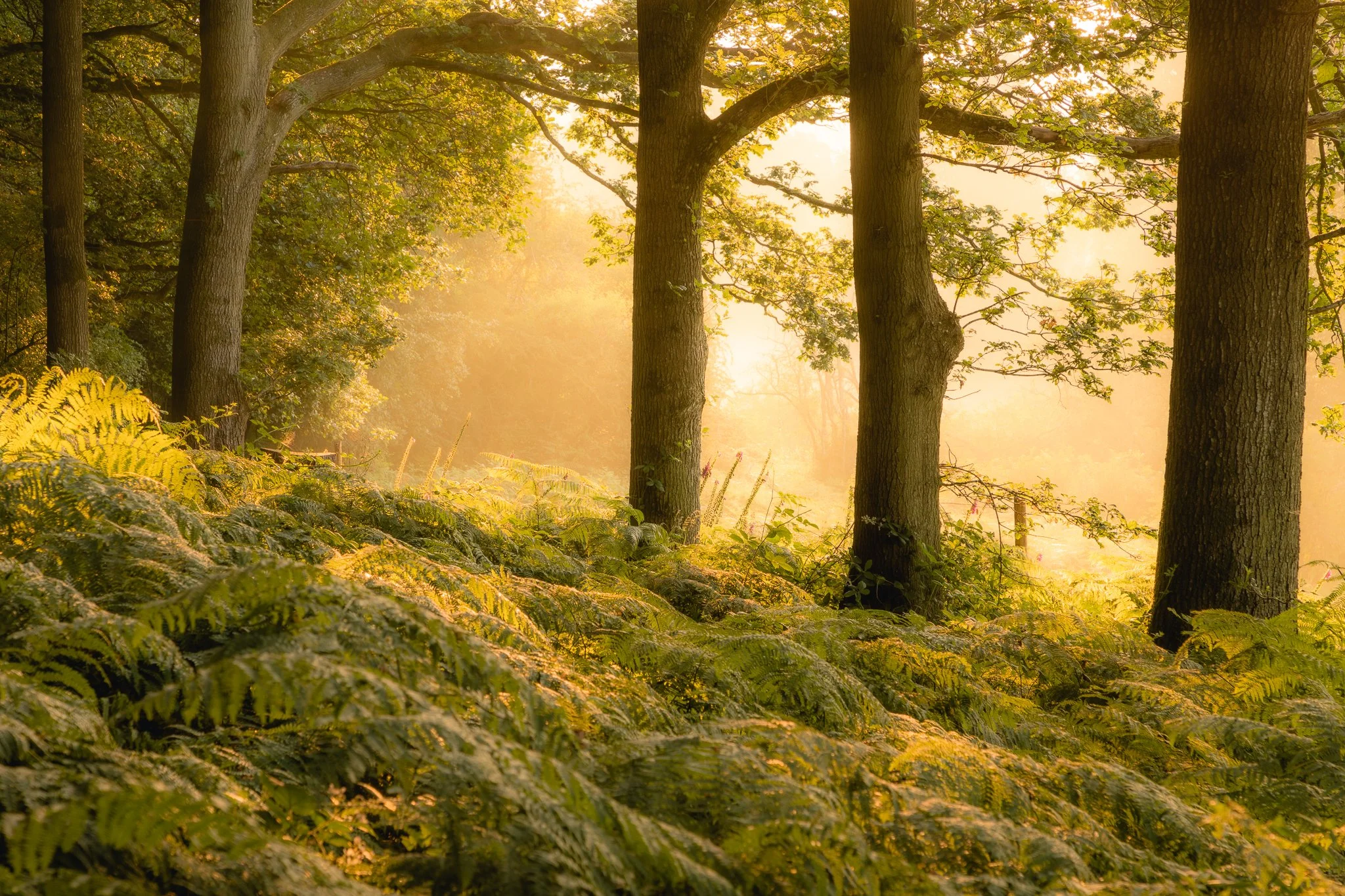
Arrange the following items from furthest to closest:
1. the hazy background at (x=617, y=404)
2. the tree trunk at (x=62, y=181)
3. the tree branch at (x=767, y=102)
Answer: the hazy background at (x=617, y=404)
the tree trunk at (x=62, y=181)
the tree branch at (x=767, y=102)

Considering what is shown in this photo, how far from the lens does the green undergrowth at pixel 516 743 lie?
1.09 metres

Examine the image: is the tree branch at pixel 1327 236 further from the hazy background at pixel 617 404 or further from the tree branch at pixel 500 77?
the hazy background at pixel 617 404

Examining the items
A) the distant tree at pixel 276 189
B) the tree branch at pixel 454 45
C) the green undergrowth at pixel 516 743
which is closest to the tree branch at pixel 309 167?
the distant tree at pixel 276 189

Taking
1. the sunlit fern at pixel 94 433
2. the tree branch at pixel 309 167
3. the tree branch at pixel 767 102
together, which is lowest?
the sunlit fern at pixel 94 433

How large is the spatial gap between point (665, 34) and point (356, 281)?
30.1ft

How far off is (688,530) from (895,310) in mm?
2252

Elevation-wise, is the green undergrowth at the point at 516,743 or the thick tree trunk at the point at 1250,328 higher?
the thick tree trunk at the point at 1250,328

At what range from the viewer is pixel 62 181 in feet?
27.4

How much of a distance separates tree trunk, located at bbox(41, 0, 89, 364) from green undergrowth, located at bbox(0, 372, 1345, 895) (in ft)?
20.8

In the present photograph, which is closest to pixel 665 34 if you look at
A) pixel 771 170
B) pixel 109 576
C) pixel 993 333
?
pixel 771 170

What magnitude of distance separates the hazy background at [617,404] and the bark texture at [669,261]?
24.2 meters

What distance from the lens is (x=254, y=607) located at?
1595 millimetres

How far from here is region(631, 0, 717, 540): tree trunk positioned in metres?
6.74

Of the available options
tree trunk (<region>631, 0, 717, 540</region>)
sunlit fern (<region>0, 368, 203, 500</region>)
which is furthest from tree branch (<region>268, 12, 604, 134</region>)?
sunlit fern (<region>0, 368, 203, 500</region>)
